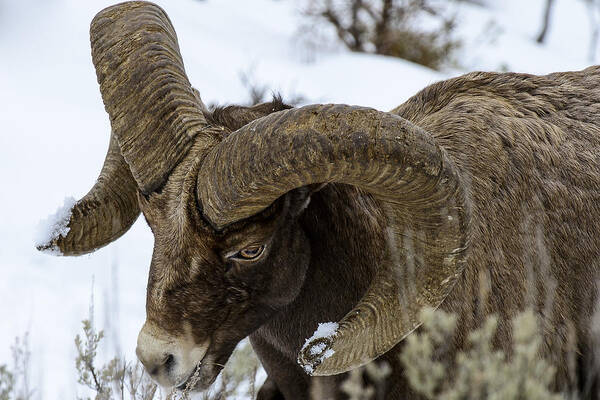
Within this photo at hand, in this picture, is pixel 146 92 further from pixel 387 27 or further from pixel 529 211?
pixel 387 27

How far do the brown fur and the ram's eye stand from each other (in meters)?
0.04

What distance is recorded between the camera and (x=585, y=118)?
4.13 meters

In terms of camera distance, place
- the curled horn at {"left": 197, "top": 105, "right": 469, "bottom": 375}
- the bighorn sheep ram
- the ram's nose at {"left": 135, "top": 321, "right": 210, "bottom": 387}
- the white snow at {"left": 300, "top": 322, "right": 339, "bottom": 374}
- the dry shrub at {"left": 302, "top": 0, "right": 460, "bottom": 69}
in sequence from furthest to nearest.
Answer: the dry shrub at {"left": 302, "top": 0, "right": 460, "bottom": 69} < the ram's nose at {"left": 135, "top": 321, "right": 210, "bottom": 387} < the white snow at {"left": 300, "top": 322, "right": 339, "bottom": 374} < the bighorn sheep ram < the curled horn at {"left": 197, "top": 105, "right": 469, "bottom": 375}

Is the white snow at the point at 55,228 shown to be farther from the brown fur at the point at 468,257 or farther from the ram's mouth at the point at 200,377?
the ram's mouth at the point at 200,377

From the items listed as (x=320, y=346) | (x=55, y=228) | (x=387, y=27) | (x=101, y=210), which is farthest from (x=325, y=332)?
(x=387, y=27)

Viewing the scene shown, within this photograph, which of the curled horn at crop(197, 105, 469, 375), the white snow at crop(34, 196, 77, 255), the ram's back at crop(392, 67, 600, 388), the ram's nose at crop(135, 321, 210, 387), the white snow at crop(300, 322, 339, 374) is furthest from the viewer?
the white snow at crop(34, 196, 77, 255)

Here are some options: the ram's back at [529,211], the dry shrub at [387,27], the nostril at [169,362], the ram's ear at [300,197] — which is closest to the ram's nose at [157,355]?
the nostril at [169,362]

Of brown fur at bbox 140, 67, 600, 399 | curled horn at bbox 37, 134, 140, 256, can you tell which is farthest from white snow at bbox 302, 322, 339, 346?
curled horn at bbox 37, 134, 140, 256

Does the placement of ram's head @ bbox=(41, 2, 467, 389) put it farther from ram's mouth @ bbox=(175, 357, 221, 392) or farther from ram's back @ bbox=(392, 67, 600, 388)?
ram's back @ bbox=(392, 67, 600, 388)

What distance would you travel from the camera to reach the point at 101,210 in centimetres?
408

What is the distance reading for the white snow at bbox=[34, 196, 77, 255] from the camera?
4.04m

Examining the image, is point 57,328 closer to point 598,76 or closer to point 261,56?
point 598,76

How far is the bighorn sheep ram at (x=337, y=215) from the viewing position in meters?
2.97

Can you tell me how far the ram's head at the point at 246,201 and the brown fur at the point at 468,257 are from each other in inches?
0.4
